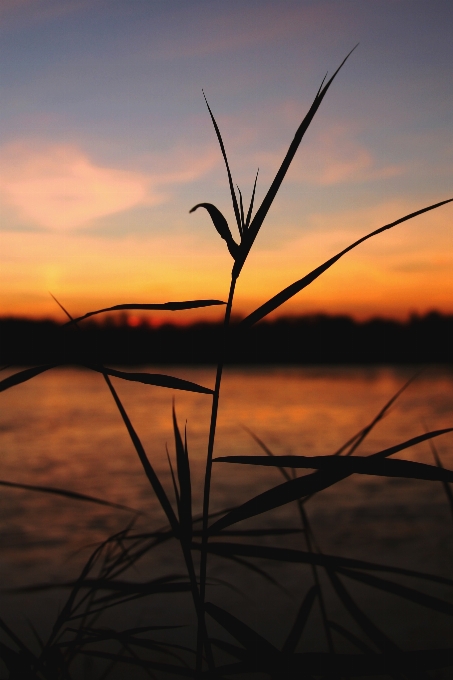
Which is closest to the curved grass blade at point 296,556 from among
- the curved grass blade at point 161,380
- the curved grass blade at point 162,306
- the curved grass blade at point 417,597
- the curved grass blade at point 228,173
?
the curved grass blade at point 417,597

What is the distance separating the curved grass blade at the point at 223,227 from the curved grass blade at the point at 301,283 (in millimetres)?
72

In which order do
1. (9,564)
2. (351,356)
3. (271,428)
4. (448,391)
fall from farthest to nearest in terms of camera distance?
(351,356), (448,391), (271,428), (9,564)

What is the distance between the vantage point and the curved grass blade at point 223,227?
32.9 inches

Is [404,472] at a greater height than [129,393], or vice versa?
[404,472]

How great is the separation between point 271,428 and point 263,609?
9.69 metres

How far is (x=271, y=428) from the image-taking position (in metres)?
14.9

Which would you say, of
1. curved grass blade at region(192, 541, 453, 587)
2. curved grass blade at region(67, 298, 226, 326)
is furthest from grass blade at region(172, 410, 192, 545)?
curved grass blade at region(67, 298, 226, 326)

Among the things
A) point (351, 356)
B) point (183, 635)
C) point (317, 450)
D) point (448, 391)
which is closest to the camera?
point (183, 635)

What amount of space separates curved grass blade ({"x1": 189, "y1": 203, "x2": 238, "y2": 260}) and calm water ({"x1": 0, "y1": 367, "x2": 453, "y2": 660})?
0.26m

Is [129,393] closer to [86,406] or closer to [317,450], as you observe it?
[86,406]

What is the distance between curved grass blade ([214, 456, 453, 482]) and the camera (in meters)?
0.66

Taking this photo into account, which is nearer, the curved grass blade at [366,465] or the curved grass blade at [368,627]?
the curved grass blade at [366,465]

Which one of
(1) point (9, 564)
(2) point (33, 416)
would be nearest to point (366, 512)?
(1) point (9, 564)

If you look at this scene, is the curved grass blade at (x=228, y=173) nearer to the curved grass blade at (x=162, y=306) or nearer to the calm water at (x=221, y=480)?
the curved grass blade at (x=162, y=306)
